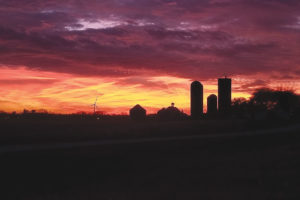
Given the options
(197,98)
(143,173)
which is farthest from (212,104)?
(143,173)

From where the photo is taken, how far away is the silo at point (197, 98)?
66.6 meters

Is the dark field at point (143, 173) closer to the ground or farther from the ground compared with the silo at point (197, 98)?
closer to the ground

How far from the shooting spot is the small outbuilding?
202ft

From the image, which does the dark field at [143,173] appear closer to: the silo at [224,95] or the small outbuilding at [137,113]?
the small outbuilding at [137,113]

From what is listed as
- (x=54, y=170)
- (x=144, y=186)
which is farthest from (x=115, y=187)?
(x=54, y=170)

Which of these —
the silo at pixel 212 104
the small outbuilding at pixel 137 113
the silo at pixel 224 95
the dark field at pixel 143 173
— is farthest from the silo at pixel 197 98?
the dark field at pixel 143 173

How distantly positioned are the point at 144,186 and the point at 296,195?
440 centimetres

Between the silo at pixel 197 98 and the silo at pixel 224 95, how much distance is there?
246 inches

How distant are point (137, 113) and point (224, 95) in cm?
1916

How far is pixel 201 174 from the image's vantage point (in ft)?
45.8

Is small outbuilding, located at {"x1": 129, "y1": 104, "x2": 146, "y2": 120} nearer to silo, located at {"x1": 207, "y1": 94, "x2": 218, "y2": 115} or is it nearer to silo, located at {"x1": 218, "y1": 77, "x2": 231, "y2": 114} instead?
silo, located at {"x1": 207, "y1": 94, "x2": 218, "y2": 115}

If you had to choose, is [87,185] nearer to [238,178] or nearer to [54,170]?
[54,170]

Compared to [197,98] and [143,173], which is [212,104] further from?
[143,173]

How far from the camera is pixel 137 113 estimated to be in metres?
62.3
